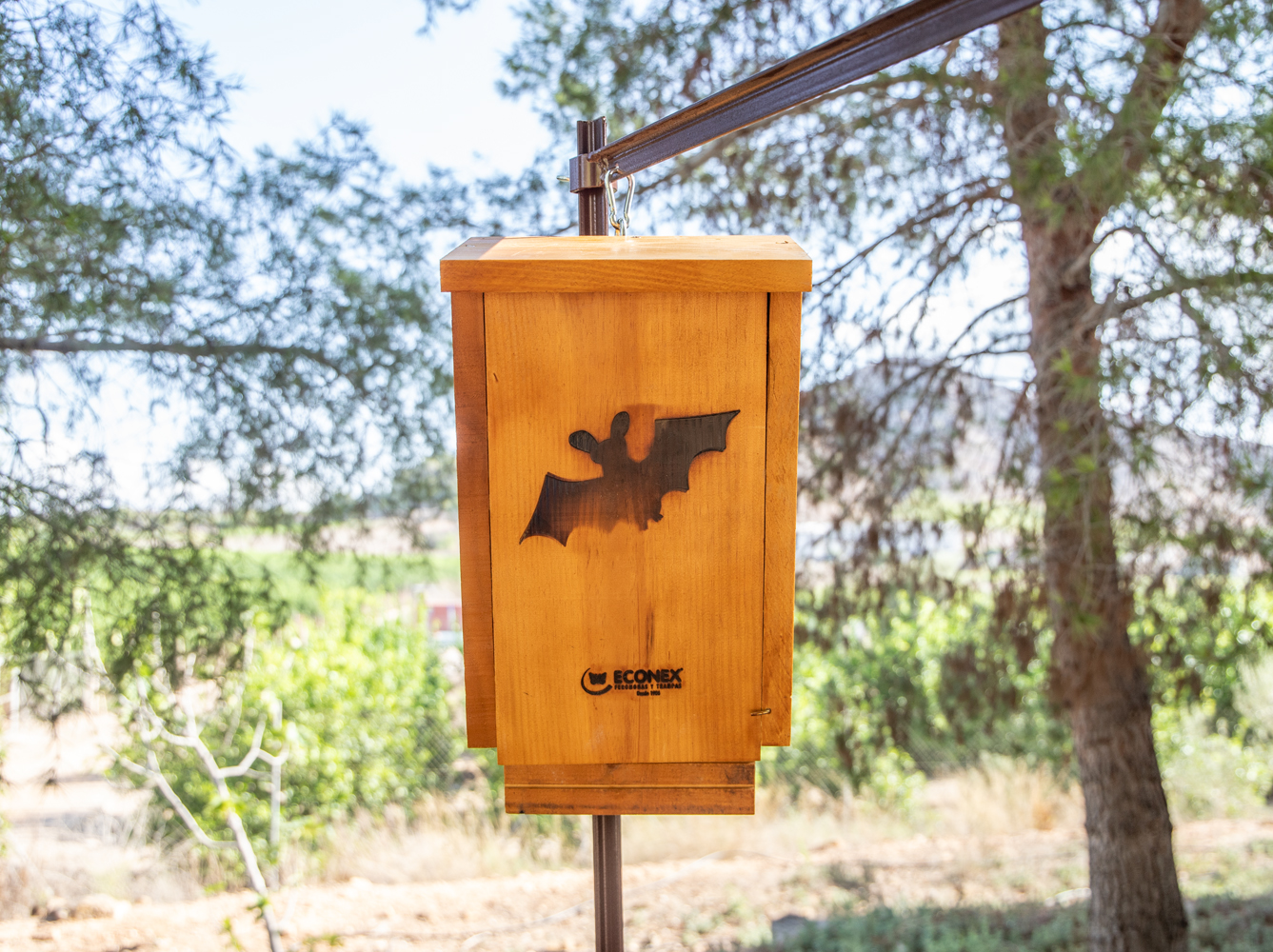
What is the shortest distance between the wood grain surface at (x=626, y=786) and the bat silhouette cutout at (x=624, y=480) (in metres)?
0.27

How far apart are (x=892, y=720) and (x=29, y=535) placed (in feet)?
9.84

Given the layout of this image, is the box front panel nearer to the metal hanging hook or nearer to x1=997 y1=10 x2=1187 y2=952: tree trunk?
the metal hanging hook

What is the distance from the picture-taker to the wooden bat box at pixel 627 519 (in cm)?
97

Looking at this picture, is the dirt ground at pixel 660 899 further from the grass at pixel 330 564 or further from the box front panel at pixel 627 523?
the box front panel at pixel 627 523

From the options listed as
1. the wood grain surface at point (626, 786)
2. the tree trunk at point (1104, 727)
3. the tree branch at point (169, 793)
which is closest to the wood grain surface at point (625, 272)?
the wood grain surface at point (626, 786)

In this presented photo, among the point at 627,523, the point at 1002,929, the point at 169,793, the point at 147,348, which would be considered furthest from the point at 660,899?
the point at 627,523

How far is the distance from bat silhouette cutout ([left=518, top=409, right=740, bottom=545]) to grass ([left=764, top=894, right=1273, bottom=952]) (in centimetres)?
354

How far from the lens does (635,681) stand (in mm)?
1006

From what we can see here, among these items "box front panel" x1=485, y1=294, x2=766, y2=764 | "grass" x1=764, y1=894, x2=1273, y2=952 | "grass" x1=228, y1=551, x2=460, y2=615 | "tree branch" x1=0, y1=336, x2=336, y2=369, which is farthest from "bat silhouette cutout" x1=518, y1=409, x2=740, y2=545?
"grass" x1=764, y1=894, x2=1273, y2=952

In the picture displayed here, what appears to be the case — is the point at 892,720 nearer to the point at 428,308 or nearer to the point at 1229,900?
the point at 1229,900

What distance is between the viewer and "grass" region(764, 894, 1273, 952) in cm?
359

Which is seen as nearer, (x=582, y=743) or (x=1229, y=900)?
(x=582, y=743)

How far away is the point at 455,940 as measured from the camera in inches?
161

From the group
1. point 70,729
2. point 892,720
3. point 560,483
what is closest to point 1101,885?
point 892,720
